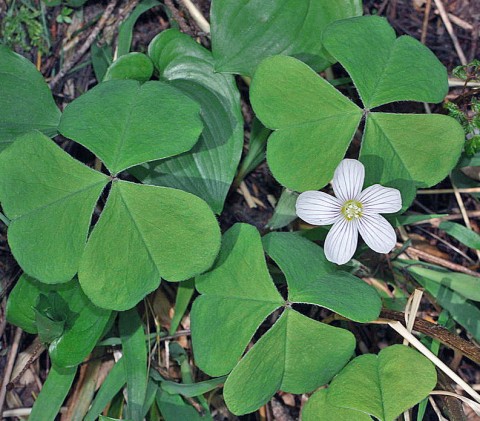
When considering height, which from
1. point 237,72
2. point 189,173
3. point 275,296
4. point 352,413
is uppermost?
point 237,72

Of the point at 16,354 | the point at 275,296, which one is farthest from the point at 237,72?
the point at 16,354

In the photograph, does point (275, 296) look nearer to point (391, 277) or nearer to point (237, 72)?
point (391, 277)

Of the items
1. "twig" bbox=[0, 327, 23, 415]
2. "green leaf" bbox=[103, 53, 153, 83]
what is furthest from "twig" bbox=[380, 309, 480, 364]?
"twig" bbox=[0, 327, 23, 415]

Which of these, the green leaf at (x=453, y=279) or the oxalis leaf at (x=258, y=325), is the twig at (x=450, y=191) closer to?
the green leaf at (x=453, y=279)

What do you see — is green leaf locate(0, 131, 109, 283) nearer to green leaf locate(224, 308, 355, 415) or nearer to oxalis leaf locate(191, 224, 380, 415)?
oxalis leaf locate(191, 224, 380, 415)

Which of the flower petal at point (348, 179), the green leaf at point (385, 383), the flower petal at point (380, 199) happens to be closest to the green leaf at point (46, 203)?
the flower petal at point (348, 179)

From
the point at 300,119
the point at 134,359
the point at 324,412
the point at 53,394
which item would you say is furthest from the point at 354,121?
the point at 53,394

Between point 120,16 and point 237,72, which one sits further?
point 120,16
